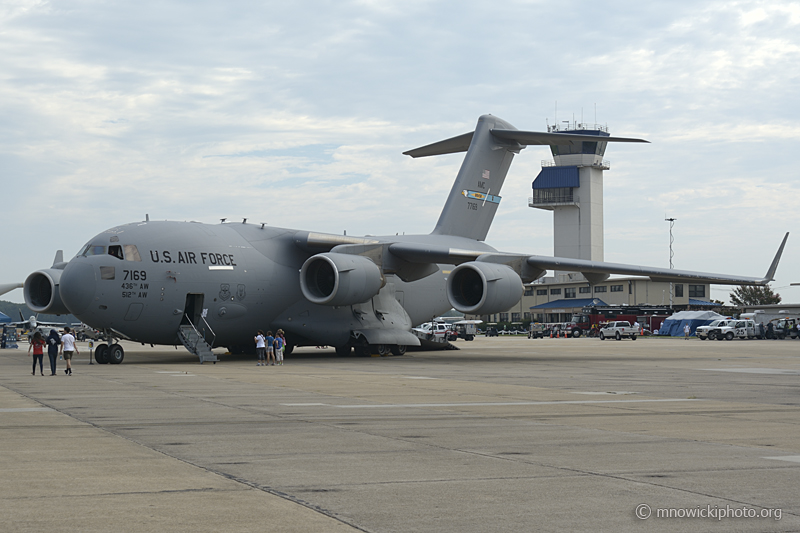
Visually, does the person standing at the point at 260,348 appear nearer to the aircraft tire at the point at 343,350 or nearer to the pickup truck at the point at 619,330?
the aircraft tire at the point at 343,350

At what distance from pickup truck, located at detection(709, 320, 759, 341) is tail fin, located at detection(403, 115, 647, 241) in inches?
1208

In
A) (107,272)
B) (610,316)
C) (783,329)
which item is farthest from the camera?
(610,316)

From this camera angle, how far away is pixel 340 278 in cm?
2712

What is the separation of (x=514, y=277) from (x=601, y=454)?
2037 centimetres

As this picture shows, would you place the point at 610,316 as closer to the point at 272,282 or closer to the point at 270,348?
the point at 272,282

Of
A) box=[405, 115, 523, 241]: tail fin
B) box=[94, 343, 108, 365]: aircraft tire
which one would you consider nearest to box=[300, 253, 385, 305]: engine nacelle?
box=[94, 343, 108, 365]: aircraft tire

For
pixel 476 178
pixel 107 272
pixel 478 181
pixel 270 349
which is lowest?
pixel 270 349

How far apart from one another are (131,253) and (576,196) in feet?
274

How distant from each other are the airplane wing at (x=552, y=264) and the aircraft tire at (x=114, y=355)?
9.59m

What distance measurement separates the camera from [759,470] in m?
7.31

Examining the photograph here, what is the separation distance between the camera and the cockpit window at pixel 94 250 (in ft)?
83.9

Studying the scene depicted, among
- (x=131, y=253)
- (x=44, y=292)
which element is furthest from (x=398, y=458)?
(x=44, y=292)

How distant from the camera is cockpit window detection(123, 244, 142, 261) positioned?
25.6m

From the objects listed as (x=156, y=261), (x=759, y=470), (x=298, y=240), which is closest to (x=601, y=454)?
(x=759, y=470)
